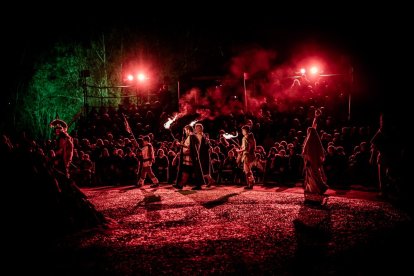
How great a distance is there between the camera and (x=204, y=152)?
47.8 ft

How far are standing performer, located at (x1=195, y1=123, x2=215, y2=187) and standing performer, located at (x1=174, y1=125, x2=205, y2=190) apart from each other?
34cm

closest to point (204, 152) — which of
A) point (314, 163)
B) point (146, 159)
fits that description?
point (146, 159)

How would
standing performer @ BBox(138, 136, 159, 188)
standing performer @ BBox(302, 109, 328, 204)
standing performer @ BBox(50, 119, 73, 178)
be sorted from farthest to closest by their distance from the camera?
standing performer @ BBox(138, 136, 159, 188), standing performer @ BBox(50, 119, 73, 178), standing performer @ BBox(302, 109, 328, 204)

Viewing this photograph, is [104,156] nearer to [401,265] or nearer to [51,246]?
[51,246]

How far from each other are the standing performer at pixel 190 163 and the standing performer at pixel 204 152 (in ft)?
1.10

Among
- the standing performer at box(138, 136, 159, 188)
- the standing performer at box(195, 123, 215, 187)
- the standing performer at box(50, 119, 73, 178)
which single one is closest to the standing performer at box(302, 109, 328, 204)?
the standing performer at box(195, 123, 215, 187)

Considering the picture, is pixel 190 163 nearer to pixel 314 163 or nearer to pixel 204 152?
pixel 204 152

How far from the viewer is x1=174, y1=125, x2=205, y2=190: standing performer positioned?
14016 mm

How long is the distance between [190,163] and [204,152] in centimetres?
86

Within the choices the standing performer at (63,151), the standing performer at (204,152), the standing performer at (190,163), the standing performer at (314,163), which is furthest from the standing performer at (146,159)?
the standing performer at (314,163)

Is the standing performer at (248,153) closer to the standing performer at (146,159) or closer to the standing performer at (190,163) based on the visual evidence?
the standing performer at (190,163)

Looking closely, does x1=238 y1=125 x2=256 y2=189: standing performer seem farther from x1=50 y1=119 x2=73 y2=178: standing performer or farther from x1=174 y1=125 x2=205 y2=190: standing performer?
x1=50 y1=119 x2=73 y2=178: standing performer

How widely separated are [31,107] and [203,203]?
111ft

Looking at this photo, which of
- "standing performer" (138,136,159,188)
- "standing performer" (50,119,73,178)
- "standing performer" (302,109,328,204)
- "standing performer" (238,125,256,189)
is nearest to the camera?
"standing performer" (302,109,328,204)
